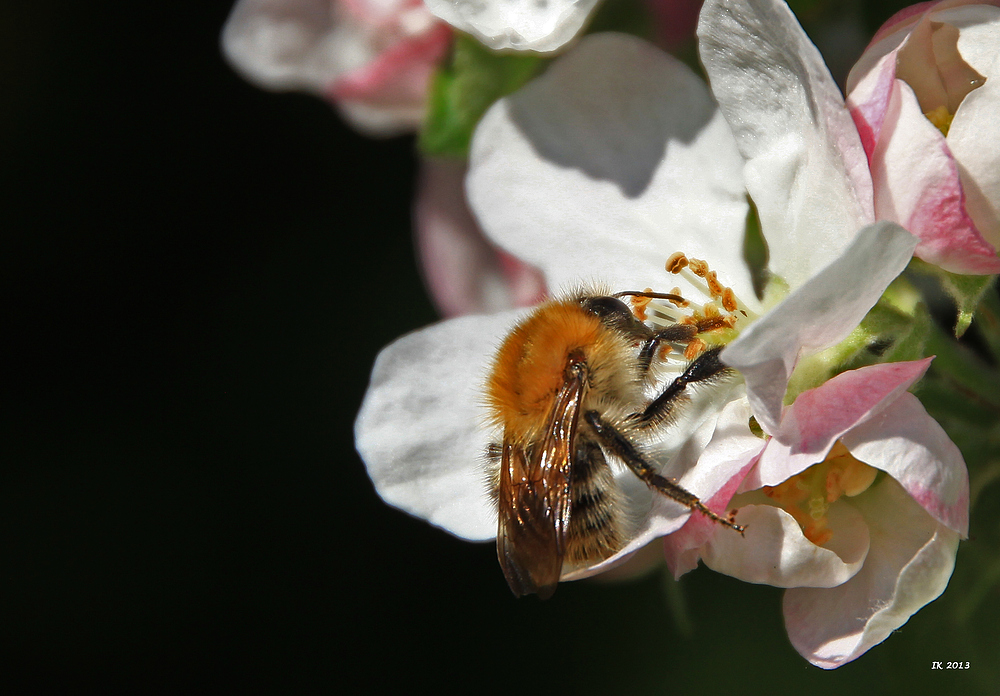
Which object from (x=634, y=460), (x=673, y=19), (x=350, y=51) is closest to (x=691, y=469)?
(x=634, y=460)

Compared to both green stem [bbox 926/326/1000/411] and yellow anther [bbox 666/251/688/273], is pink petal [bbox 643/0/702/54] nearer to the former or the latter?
yellow anther [bbox 666/251/688/273]

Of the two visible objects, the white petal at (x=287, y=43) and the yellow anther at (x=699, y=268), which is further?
the white petal at (x=287, y=43)

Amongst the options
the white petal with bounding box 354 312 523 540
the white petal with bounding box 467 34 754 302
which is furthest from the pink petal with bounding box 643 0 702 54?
the white petal with bounding box 354 312 523 540

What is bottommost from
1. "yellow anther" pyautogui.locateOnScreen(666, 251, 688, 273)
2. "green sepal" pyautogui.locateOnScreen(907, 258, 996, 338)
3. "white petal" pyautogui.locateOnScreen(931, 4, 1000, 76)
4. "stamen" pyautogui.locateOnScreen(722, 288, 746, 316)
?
"stamen" pyautogui.locateOnScreen(722, 288, 746, 316)

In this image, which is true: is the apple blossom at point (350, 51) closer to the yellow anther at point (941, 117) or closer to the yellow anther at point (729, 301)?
the yellow anther at point (729, 301)

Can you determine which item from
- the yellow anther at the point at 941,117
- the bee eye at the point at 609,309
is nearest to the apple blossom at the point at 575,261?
the bee eye at the point at 609,309

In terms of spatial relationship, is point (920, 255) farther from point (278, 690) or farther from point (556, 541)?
point (278, 690)

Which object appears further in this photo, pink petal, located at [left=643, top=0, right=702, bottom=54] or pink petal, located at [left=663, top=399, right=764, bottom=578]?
pink petal, located at [left=643, top=0, right=702, bottom=54]
